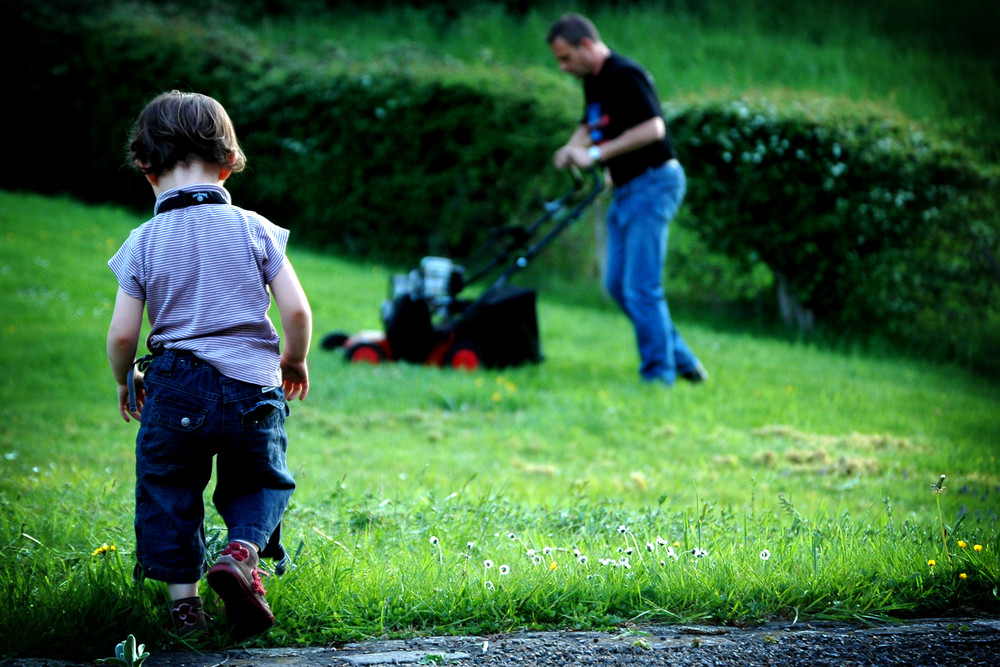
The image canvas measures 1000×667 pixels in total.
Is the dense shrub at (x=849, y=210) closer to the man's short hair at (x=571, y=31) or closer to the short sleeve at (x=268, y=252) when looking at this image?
the man's short hair at (x=571, y=31)

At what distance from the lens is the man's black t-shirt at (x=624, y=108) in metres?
6.36

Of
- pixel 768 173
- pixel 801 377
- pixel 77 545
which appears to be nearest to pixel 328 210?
pixel 768 173

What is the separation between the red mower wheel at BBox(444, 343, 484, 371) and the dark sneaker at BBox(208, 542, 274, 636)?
458 cm

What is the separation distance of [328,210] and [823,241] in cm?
593

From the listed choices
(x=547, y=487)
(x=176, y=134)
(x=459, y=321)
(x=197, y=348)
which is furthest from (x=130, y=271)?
(x=459, y=321)

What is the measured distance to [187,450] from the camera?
245 centimetres

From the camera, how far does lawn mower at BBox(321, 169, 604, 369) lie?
6.94m

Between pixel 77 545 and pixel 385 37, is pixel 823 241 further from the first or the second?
pixel 385 37

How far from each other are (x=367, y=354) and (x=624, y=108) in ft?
8.31

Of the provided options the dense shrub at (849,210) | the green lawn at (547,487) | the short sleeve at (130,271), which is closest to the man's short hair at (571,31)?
the green lawn at (547,487)

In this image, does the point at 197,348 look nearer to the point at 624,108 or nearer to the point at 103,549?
the point at 103,549

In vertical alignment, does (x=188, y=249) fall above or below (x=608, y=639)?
above

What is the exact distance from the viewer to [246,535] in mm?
2477

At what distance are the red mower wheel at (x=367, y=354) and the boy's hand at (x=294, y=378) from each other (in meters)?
4.43
